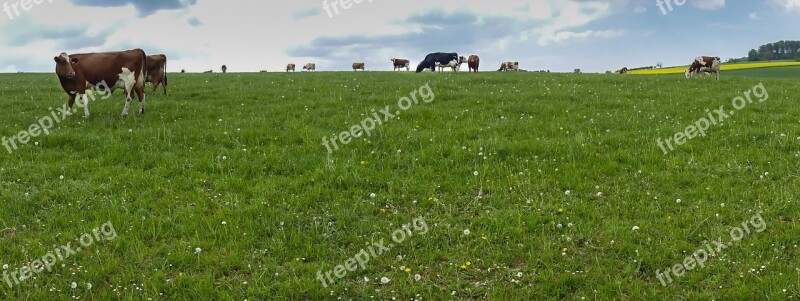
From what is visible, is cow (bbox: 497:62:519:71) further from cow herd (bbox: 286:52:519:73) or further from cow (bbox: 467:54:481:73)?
cow (bbox: 467:54:481:73)

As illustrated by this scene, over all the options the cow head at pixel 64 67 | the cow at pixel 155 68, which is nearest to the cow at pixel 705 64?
the cow at pixel 155 68

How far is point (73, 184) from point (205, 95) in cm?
1201

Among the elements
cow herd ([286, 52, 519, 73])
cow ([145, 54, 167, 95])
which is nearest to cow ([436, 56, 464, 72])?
cow herd ([286, 52, 519, 73])

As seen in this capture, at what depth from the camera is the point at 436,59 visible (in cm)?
5416

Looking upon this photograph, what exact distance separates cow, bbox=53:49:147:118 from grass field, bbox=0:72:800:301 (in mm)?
1354

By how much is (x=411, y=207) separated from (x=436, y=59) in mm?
46430

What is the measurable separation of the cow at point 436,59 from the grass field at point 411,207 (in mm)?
39334

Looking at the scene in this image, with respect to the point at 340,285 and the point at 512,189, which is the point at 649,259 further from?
the point at 340,285

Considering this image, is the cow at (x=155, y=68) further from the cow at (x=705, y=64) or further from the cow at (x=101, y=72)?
the cow at (x=705, y=64)

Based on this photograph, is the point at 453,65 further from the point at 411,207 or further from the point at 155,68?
the point at 411,207

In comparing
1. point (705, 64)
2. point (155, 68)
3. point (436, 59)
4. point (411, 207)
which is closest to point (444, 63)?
point (436, 59)

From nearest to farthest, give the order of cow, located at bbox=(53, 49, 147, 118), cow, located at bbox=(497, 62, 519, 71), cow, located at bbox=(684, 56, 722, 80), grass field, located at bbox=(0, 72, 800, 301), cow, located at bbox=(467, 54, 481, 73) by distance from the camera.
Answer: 1. grass field, located at bbox=(0, 72, 800, 301)
2. cow, located at bbox=(53, 49, 147, 118)
3. cow, located at bbox=(684, 56, 722, 80)
4. cow, located at bbox=(467, 54, 481, 73)
5. cow, located at bbox=(497, 62, 519, 71)

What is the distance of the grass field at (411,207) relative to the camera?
6.72 meters

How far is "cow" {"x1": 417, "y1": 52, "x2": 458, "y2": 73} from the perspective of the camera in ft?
176
